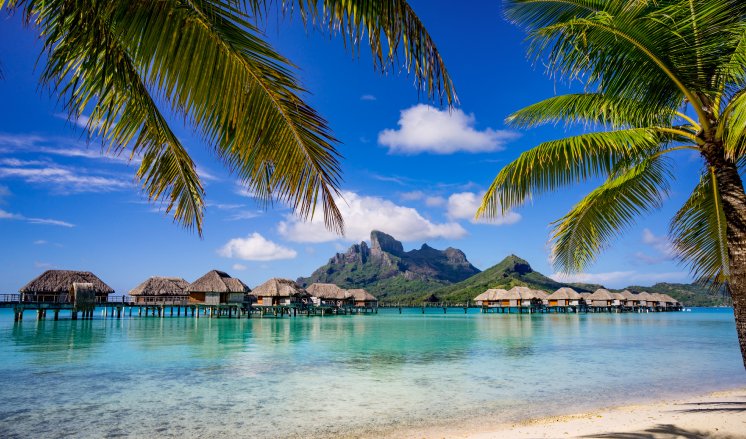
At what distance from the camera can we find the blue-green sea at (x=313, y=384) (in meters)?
7.64

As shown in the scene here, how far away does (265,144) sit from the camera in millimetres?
2561

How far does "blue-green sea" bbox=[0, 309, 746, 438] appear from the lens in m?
7.64

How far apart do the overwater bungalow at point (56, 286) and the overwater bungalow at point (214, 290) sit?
742cm

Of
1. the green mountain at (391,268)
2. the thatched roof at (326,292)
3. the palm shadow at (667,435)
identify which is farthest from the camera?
the green mountain at (391,268)

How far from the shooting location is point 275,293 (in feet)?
152

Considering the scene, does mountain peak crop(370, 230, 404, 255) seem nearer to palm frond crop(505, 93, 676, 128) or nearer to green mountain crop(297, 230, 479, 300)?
green mountain crop(297, 230, 479, 300)

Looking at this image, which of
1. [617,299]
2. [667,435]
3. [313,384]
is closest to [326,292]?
[617,299]

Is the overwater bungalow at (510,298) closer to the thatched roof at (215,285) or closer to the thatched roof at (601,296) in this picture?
the thatched roof at (601,296)

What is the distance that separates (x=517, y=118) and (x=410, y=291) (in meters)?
133

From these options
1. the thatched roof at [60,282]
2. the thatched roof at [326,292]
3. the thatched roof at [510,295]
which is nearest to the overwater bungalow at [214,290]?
the thatched roof at [60,282]

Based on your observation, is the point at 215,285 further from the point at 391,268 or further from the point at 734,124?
the point at 391,268

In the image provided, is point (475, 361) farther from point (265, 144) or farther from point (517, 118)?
point (265, 144)

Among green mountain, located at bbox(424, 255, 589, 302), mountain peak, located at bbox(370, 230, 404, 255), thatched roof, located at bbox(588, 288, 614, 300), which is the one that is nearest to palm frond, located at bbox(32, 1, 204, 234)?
thatched roof, located at bbox(588, 288, 614, 300)

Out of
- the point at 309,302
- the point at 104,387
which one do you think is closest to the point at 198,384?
the point at 104,387
